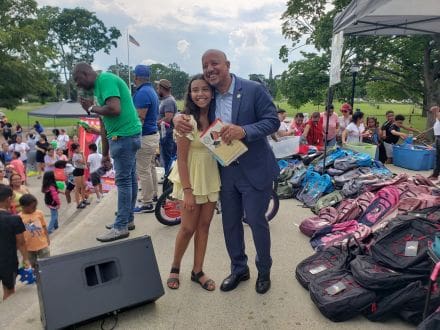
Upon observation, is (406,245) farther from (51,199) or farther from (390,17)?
(51,199)

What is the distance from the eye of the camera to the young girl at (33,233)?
3873 millimetres

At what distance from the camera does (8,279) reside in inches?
136

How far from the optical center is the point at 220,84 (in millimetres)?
2594

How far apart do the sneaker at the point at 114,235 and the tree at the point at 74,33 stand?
2453 inches

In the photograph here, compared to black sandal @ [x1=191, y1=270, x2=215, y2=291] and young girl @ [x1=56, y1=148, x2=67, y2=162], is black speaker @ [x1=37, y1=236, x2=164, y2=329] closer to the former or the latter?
black sandal @ [x1=191, y1=270, x2=215, y2=291]

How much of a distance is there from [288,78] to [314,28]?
3170 mm

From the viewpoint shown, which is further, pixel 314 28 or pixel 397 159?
pixel 314 28

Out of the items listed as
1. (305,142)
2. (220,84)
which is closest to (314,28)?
(305,142)

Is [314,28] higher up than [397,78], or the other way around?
[314,28]

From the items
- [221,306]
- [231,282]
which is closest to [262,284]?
[231,282]

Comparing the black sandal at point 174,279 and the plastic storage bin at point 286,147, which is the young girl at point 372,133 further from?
the black sandal at point 174,279

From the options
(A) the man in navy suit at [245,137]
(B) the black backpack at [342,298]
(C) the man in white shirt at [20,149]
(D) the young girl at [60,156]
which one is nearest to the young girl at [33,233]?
(A) the man in navy suit at [245,137]

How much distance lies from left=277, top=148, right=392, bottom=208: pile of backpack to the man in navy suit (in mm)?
2592

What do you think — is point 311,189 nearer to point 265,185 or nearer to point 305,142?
point 305,142
